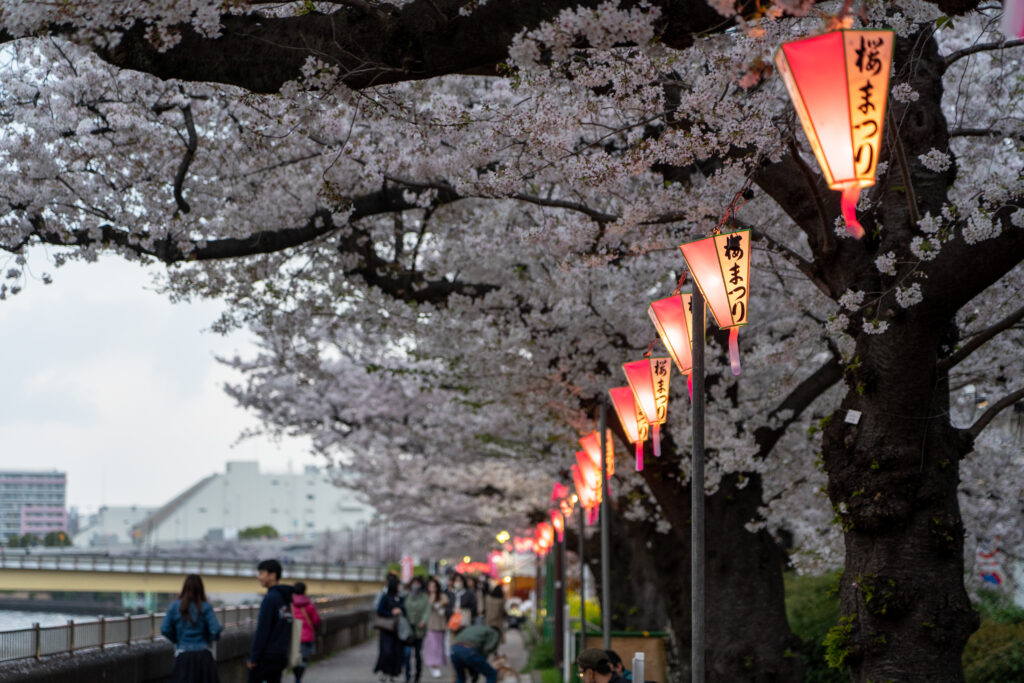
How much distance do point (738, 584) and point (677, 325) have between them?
5.11 meters

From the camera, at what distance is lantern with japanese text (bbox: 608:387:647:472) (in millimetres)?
10008

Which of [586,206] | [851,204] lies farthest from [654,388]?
[851,204]

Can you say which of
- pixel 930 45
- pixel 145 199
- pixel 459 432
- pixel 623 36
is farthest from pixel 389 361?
pixel 623 36

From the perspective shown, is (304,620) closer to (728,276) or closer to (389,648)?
(389,648)

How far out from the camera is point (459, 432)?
968 inches

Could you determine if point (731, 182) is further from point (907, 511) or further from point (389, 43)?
point (389, 43)

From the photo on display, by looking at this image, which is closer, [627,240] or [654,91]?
[654,91]

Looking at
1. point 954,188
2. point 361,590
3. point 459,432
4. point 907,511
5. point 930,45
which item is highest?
point 930,45

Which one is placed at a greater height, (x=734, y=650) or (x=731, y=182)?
(x=731, y=182)

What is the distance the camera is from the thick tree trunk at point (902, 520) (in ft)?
24.8

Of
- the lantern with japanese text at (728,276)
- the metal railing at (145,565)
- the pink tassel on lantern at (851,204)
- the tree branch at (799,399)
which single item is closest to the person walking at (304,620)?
the tree branch at (799,399)

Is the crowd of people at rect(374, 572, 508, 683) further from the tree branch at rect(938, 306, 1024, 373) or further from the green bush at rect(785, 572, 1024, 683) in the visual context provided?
the tree branch at rect(938, 306, 1024, 373)

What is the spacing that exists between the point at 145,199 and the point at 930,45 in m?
7.52

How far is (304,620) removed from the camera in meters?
15.4
